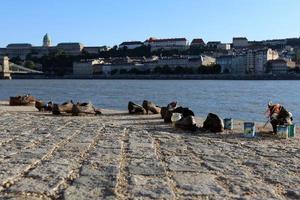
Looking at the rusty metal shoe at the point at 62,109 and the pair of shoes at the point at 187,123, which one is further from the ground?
the pair of shoes at the point at 187,123

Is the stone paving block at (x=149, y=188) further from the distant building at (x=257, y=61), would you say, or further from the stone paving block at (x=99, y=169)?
the distant building at (x=257, y=61)

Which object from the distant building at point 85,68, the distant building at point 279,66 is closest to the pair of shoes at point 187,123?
the distant building at point 279,66

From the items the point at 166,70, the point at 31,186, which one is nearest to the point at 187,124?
the point at 31,186

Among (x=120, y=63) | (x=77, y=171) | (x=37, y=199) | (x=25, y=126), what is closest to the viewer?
(x=37, y=199)

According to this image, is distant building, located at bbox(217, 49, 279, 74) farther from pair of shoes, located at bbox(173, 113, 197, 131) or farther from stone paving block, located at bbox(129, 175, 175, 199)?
stone paving block, located at bbox(129, 175, 175, 199)

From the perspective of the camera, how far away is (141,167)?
781 cm

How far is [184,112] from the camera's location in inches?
652

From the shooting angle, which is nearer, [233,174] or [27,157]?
[233,174]

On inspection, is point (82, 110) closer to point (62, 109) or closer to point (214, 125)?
point (62, 109)

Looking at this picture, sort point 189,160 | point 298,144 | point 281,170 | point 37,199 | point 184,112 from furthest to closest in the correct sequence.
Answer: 1. point 184,112
2. point 298,144
3. point 189,160
4. point 281,170
5. point 37,199

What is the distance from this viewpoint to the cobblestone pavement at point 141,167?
639 cm

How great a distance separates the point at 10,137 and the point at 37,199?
540 centimetres

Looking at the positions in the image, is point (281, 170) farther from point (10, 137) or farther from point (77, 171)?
point (10, 137)

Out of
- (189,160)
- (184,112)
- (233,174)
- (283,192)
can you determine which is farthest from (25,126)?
(283,192)
